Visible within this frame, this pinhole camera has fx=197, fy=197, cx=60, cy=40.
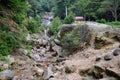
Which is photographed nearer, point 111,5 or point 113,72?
point 113,72

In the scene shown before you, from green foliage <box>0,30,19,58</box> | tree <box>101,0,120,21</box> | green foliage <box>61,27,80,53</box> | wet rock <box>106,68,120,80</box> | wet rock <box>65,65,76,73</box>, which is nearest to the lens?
wet rock <box>106,68,120,80</box>

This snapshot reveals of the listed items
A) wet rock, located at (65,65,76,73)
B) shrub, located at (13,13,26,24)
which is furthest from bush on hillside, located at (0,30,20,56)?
wet rock, located at (65,65,76,73)

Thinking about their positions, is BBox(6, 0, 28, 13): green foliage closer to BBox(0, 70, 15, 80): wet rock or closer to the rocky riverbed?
the rocky riverbed

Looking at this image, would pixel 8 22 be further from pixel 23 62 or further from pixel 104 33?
pixel 104 33

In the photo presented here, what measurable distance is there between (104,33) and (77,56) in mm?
2422

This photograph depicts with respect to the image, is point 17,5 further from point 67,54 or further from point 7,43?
point 67,54

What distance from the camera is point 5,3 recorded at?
50.5 ft

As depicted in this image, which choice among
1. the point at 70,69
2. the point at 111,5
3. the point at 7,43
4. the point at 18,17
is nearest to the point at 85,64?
the point at 70,69

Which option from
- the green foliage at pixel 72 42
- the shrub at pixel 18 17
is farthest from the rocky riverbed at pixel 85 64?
the shrub at pixel 18 17

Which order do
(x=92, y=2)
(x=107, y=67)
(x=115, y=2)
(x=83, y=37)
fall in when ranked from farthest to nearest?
1. (x=92, y=2)
2. (x=115, y=2)
3. (x=83, y=37)
4. (x=107, y=67)

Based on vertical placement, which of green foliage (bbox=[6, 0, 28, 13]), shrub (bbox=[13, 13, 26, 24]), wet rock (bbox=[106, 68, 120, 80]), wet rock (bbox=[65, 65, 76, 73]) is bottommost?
wet rock (bbox=[65, 65, 76, 73])

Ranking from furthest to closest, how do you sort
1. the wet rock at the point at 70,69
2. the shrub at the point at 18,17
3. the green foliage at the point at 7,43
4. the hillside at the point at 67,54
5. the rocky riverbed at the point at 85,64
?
1. the shrub at the point at 18,17
2. the green foliage at the point at 7,43
3. the wet rock at the point at 70,69
4. the hillside at the point at 67,54
5. the rocky riverbed at the point at 85,64

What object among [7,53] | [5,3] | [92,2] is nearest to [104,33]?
[7,53]

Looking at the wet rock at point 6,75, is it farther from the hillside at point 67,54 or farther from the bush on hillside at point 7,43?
the bush on hillside at point 7,43
